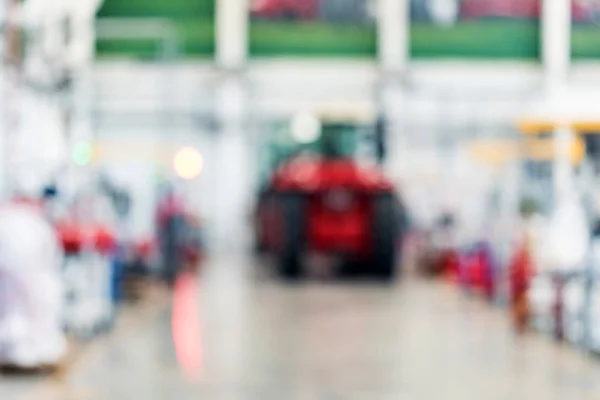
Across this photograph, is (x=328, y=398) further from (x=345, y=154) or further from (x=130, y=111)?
(x=130, y=111)

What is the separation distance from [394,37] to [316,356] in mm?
13858

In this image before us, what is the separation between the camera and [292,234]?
1299 centimetres

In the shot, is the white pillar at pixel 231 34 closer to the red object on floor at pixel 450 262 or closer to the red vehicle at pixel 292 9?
the red vehicle at pixel 292 9

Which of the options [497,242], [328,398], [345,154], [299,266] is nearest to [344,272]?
[299,266]

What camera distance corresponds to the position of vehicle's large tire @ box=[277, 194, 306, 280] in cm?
1287

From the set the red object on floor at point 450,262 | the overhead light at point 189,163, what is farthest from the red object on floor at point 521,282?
the overhead light at point 189,163

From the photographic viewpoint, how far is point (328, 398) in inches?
212

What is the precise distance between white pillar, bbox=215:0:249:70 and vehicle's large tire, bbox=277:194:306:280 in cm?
741

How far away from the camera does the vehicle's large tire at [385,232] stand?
12859 mm

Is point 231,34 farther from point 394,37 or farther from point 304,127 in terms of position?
point 394,37

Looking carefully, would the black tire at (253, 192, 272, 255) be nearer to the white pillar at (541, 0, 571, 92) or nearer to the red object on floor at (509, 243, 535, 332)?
the white pillar at (541, 0, 571, 92)

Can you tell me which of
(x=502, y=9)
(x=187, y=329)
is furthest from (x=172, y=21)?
(x=187, y=329)

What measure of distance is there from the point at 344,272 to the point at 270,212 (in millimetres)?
1208

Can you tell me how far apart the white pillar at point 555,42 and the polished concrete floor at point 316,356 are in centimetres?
957
